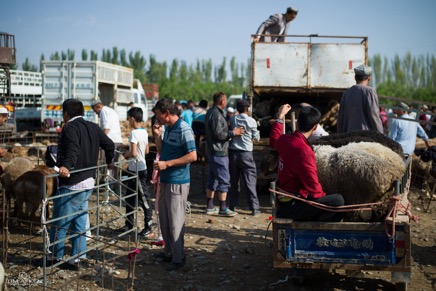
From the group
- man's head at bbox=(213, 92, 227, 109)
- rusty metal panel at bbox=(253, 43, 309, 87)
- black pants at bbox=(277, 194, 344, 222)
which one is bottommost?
black pants at bbox=(277, 194, 344, 222)

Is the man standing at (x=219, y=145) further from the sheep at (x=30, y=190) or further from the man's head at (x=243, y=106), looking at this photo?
the sheep at (x=30, y=190)

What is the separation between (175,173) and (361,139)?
7.37 ft

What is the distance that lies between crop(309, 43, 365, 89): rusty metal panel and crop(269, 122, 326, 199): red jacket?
6.53m

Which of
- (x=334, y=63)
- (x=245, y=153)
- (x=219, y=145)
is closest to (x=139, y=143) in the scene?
(x=219, y=145)

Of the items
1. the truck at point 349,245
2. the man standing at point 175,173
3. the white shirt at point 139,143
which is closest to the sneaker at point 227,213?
the white shirt at point 139,143

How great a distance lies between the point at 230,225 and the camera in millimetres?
8586

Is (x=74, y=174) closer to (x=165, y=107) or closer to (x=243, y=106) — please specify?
(x=165, y=107)

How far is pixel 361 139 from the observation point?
5.82 m

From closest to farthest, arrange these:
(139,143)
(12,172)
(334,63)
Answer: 1. (139,143)
2. (12,172)
3. (334,63)

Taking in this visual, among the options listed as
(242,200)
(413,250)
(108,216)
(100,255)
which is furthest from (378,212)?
(242,200)

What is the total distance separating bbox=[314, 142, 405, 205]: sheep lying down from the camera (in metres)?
5.04

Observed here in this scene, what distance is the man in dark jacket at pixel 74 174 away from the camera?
19.5ft

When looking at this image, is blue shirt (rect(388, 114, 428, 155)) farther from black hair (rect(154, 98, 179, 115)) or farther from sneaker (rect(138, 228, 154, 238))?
black hair (rect(154, 98, 179, 115))

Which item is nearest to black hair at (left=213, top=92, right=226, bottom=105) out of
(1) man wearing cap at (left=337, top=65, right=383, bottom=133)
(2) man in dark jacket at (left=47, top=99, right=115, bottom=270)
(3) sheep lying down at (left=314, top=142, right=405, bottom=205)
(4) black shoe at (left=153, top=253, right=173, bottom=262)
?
(1) man wearing cap at (left=337, top=65, right=383, bottom=133)
